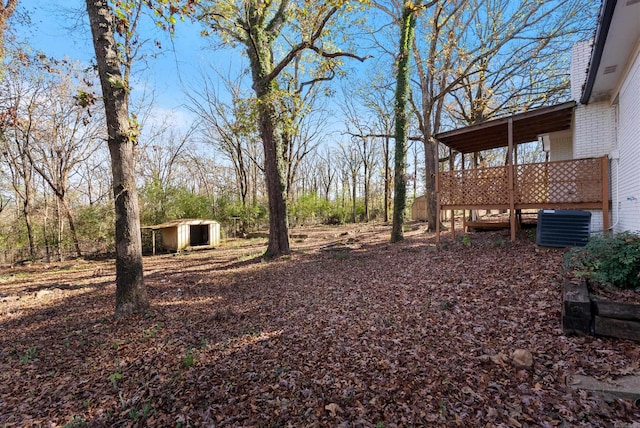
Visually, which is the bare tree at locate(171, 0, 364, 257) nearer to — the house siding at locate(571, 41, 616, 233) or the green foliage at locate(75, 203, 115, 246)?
the house siding at locate(571, 41, 616, 233)

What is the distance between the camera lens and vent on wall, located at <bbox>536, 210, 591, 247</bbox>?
571 centimetres

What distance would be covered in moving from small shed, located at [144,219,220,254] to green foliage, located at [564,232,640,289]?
1491cm

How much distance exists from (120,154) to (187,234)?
37.4ft

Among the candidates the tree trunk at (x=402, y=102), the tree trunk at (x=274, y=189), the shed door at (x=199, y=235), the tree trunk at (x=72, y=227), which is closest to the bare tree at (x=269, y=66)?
the tree trunk at (x=274, y=189)

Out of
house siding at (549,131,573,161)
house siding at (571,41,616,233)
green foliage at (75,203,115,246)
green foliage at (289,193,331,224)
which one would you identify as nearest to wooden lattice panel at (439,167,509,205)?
house siding at (571,41,616,233)

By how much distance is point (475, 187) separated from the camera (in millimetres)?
7797

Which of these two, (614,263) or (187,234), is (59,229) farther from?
(614,263)

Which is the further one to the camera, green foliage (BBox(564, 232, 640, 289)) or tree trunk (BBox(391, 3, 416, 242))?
tree trunk (BBox(391, 3, 416, 242))

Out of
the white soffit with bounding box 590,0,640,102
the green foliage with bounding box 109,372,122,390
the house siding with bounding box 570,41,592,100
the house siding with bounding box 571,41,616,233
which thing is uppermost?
the house siding with bounding box 570,41,592,100

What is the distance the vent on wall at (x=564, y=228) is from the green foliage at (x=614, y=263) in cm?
177

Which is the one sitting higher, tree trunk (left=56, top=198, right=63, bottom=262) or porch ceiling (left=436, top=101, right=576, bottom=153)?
porch ceiling (left=436, top=101, right=576, bottom=153)

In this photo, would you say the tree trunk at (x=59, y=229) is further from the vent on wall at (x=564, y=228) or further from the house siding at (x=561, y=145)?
the house siding at (x=561, y=145)

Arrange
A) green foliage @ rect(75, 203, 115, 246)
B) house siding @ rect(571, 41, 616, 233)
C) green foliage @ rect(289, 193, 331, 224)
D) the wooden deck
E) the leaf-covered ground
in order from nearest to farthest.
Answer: the leaf-covered ground, the wooden deck, house siding @ rect(571, 41, 616, 233), green foliage @ rect(75, 203, 115, 246), green foliage @ rect(289, 193, 331, 224)

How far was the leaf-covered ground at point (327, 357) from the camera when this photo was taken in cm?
229
